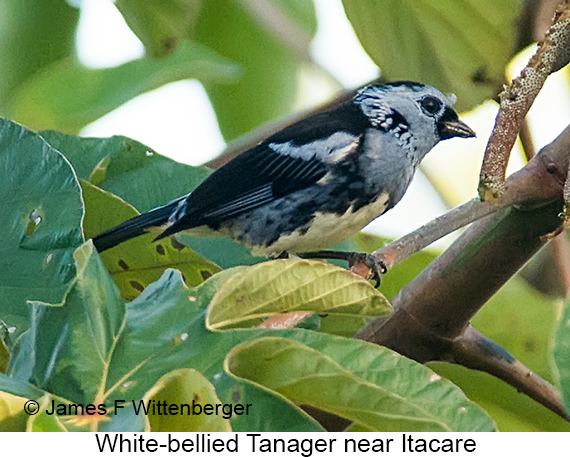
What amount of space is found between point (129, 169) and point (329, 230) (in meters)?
0.22

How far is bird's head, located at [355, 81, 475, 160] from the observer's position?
959mm

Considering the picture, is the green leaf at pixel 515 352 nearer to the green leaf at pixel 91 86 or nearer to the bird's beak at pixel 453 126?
the bird's beak at pixel 453 126

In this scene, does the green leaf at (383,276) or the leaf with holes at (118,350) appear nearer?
the leaf with holes at (118,350)

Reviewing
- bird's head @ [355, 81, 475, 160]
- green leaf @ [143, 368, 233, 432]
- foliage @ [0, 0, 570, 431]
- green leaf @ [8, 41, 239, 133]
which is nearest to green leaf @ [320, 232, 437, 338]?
foliage @ [0, 0, 570, 431]

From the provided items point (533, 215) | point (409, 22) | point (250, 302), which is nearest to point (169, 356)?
point (250, 302)

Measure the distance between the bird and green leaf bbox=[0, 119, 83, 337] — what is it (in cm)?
18

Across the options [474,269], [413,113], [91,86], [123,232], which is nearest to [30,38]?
[91,86]

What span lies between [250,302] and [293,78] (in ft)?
1.80

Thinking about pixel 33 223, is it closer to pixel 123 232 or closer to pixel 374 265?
pixel 123 232

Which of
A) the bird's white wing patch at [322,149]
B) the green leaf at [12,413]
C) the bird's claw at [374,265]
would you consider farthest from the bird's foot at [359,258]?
the green leaf at [12,413]

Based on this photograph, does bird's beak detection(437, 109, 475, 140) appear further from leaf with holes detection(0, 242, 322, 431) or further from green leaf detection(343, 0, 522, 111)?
leaf with holes detection(0, 242, 322, 431)

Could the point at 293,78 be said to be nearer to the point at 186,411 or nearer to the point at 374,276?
the point at 374,276

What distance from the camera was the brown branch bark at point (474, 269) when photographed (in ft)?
2.45
